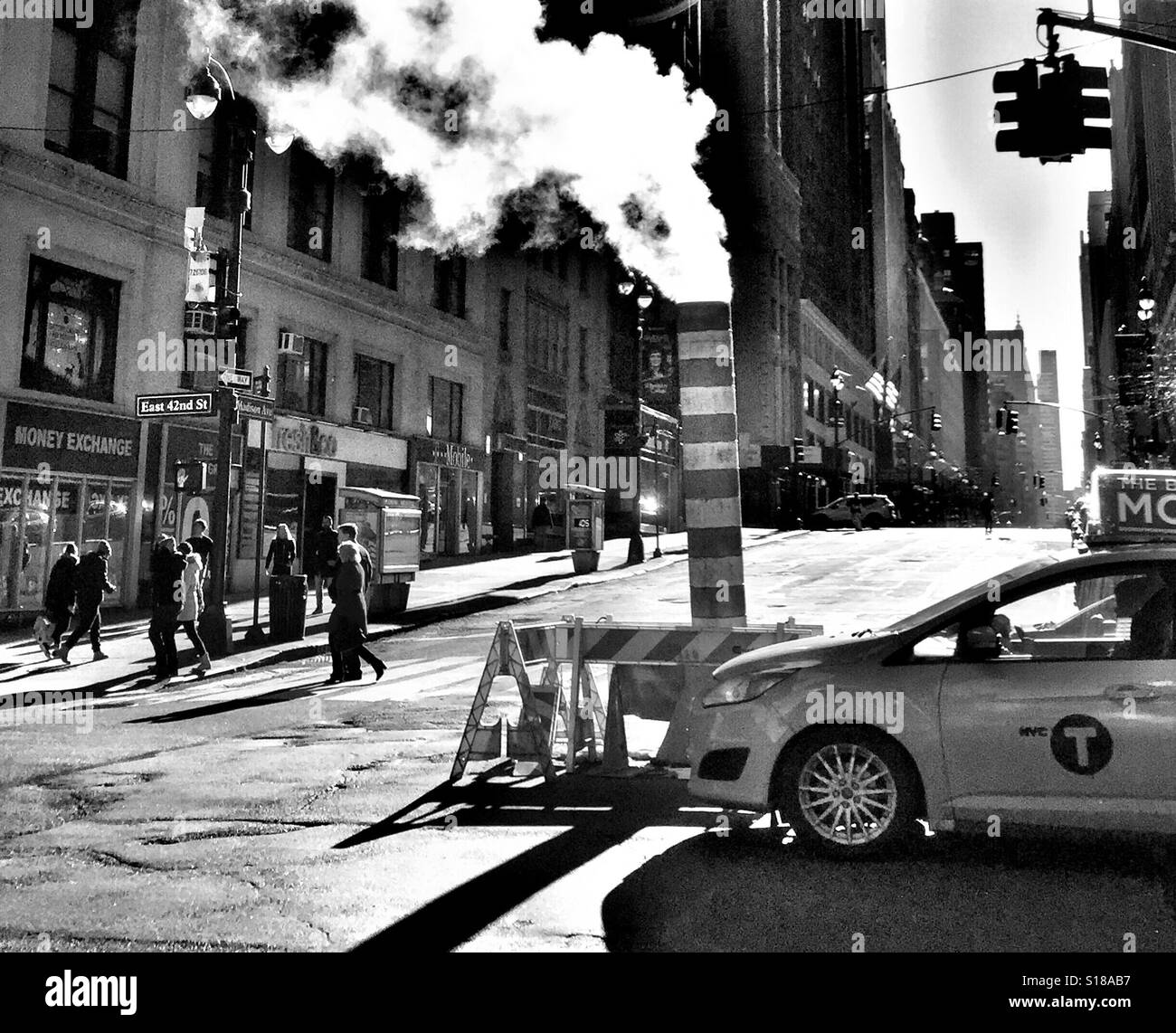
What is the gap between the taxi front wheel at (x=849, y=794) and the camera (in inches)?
204

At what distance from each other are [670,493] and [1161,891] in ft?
153

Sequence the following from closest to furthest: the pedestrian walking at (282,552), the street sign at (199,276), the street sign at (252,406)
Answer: the street sign at (252,406), the street sign at (199,276), the pedestrian walking at (282,552)

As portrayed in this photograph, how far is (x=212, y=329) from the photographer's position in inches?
614

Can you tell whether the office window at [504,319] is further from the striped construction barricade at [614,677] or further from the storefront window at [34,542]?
the striped construction barricade at [614,677]

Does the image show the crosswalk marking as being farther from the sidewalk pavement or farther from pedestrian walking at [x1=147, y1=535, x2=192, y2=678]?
pedestrian walking at [x1=147, y1=535, x2=192, y2=678]

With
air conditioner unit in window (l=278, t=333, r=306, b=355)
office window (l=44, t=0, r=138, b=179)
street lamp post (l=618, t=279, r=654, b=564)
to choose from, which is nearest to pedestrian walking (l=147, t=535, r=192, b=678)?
street lamp post (l=618, t=279, r=654, b=564)

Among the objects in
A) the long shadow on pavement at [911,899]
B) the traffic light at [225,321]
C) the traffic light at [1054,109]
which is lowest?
the long shadow on pavement at [911,899]

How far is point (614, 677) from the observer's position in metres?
7.71

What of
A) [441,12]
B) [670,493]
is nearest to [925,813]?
[441,12]

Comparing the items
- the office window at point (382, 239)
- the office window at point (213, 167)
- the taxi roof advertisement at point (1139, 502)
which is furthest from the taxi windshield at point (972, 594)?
the office window at point (382, 239)

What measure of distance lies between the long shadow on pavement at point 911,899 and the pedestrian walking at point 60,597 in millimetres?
11505

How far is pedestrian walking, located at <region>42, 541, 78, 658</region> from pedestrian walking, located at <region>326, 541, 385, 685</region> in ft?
14.4
